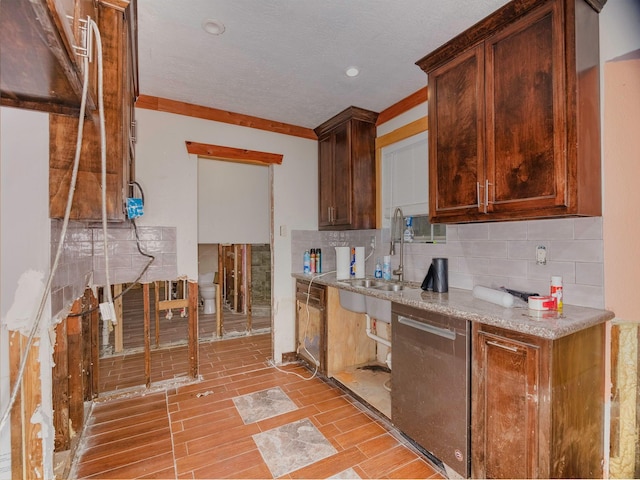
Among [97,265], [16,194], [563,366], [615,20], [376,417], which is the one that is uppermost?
[615,20]

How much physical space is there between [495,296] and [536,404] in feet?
1.86

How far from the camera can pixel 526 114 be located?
1.58 metres

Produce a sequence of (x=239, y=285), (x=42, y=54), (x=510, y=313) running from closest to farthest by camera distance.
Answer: (x=42, y=54) → (x=510, y=313) → (x=239, y=285)

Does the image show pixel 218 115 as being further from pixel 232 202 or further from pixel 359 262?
pixel 359 262

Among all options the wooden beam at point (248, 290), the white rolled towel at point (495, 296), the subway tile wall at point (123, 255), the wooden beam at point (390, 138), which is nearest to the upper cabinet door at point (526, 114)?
the white rolled towel at point (495, 296)

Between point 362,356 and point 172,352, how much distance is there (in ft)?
7.05

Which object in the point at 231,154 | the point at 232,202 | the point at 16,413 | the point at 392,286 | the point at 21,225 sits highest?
the point at 231,154

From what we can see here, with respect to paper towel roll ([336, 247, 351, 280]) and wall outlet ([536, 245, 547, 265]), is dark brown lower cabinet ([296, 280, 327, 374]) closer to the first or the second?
paper towel roll ([336, 247, 351, 280])

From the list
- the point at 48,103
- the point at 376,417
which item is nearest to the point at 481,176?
the point at 376,417

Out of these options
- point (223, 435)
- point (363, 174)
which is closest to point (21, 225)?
point (223, 435)

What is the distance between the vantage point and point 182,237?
2.86 m

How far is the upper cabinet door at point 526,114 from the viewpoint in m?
1.46

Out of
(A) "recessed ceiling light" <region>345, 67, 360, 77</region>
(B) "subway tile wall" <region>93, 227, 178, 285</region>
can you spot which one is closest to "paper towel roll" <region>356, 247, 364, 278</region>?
(A) "recessed ceiling light" <region>345, 67, 360, 77</region>

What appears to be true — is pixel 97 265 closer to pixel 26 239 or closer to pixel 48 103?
pixel 26 239
